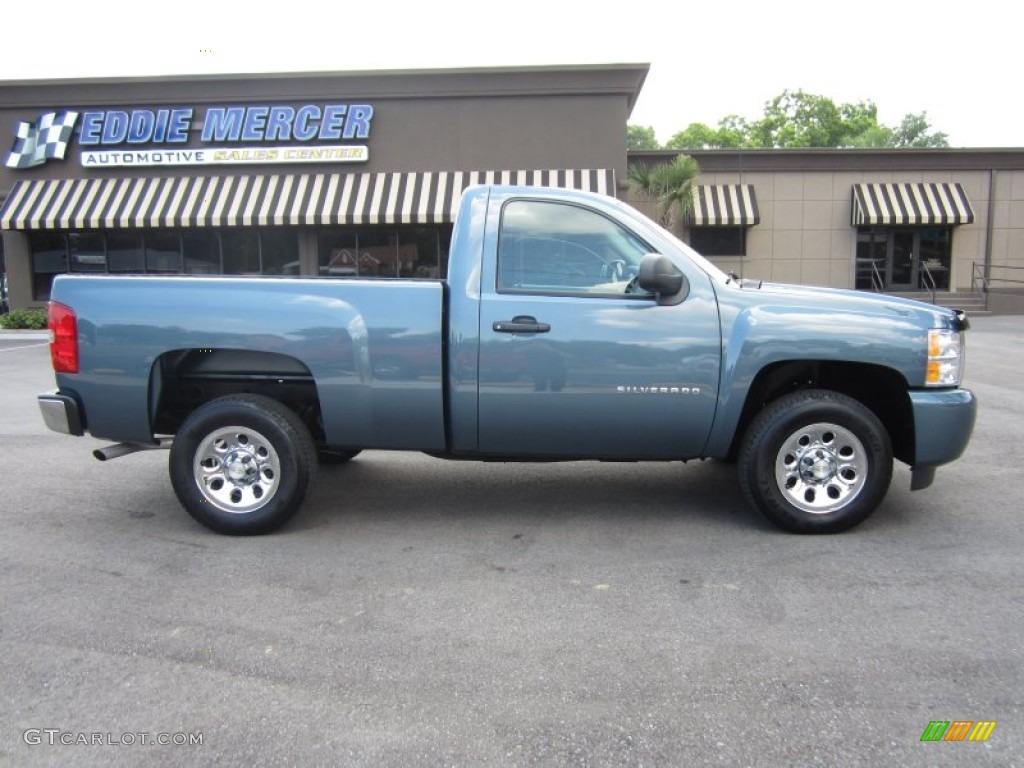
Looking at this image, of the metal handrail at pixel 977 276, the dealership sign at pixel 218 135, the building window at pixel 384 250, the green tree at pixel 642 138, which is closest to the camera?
the dealership sign at pixel 218 135

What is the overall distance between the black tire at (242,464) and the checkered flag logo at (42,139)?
2056cm

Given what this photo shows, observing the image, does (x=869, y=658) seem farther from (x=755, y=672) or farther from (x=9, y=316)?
(x=9, y=316)

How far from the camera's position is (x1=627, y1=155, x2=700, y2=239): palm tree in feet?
73.1

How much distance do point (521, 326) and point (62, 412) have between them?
2.75 meters

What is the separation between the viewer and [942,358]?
4.53 meters

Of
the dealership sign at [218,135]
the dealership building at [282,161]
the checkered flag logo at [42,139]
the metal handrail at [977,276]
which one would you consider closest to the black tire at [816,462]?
the dealership building at [282,161]

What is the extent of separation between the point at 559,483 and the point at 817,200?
21.1m

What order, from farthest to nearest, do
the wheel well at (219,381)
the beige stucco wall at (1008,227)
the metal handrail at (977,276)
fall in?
the metal handrail at (977,276) < the beige stucco wall at (1008,227) < the wheel well at (219,381)

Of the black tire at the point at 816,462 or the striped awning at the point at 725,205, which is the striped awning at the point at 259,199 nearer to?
the striped awning at the point at 725,205

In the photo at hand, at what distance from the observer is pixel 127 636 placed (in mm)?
3441

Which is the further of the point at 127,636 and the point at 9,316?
the point at 9,316

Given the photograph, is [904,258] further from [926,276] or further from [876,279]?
[876,279]

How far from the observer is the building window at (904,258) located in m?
24.2

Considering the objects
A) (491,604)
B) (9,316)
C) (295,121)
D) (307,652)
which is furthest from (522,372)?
(9,316)
